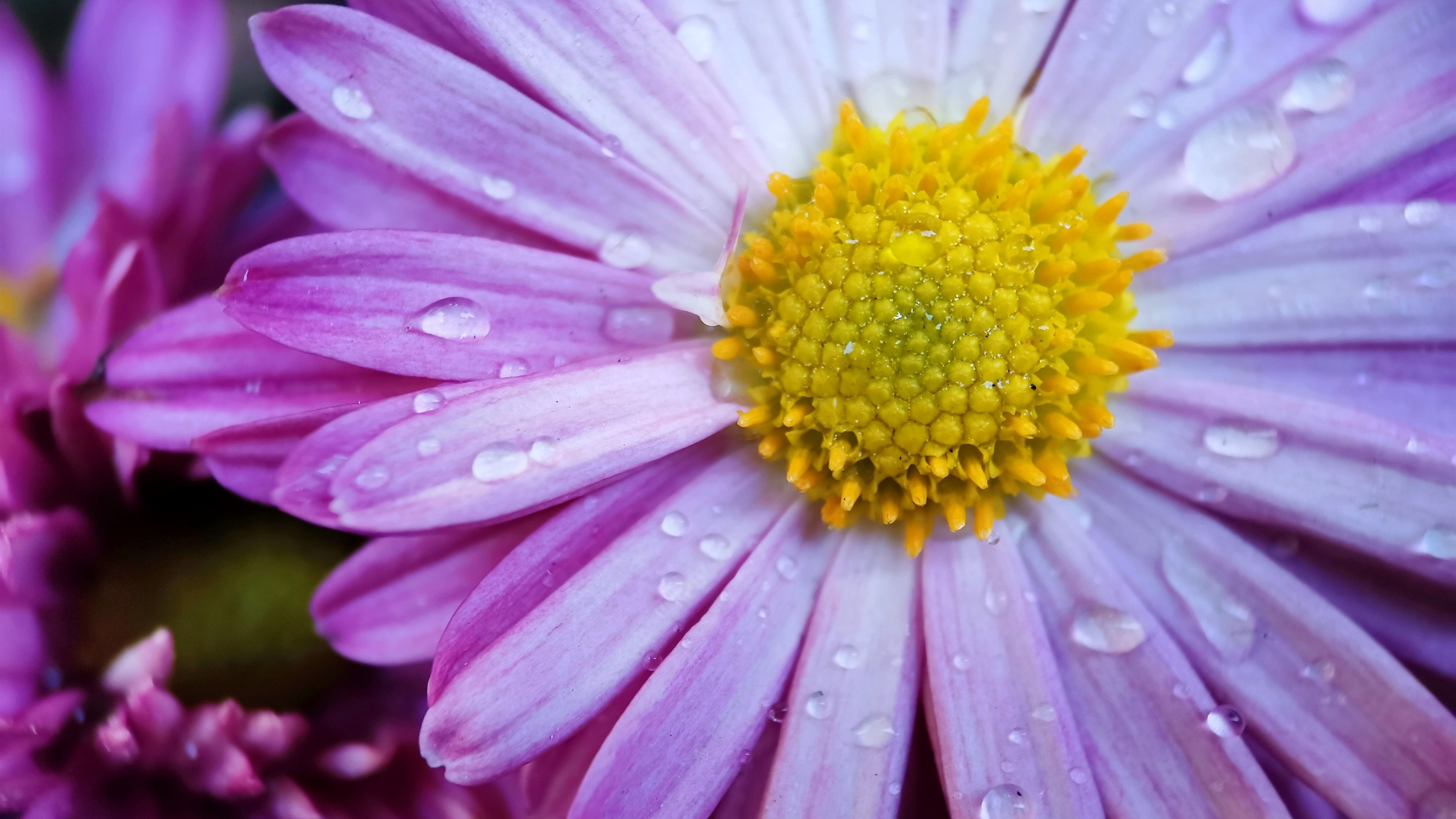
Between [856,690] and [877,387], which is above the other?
[877,387]

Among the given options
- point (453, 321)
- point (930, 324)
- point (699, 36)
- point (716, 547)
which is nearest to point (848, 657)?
point (716, 547)

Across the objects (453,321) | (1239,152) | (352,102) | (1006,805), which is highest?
(1239,152)

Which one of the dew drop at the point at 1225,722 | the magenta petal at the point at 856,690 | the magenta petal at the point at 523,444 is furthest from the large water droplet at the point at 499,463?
the dew drop at the point at 1225,722

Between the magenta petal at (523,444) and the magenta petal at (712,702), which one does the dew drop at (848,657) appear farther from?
the magenta petal at (523,444)

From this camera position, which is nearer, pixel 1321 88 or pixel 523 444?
pixel 523 444

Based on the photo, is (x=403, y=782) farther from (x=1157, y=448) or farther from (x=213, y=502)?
(x=1157, y=448)

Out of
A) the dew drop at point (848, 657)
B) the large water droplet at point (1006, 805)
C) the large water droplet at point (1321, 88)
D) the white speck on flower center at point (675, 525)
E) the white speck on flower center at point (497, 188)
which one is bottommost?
the large water droplet at point (1006, 805)

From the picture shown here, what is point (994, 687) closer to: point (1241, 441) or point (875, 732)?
point (875, 732)
